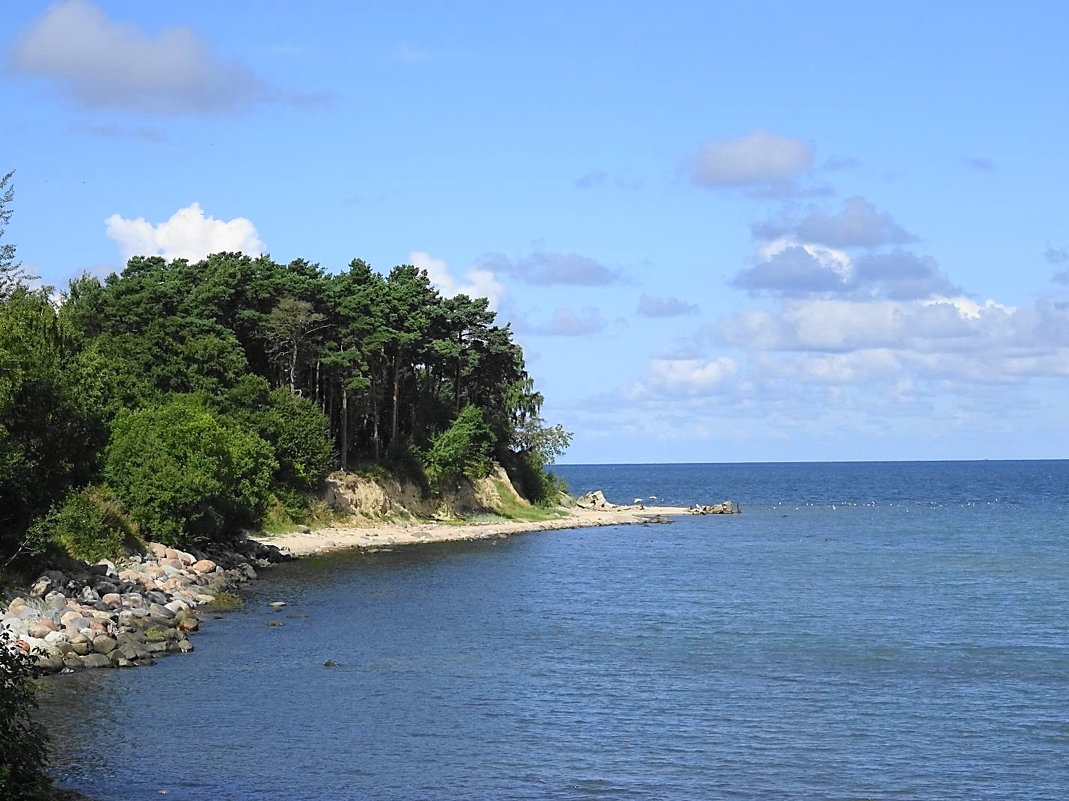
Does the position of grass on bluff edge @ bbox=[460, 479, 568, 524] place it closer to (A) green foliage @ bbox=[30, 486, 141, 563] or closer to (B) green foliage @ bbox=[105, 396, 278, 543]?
(B) green foliage @ bbox=[105, 396, 278, 543]

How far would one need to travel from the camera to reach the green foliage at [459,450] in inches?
3937

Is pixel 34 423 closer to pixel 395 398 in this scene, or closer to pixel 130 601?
pixel 130 601

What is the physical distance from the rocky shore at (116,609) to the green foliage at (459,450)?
3889cm

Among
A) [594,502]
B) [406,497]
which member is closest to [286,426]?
[406,497]

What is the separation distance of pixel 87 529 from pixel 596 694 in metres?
24.1

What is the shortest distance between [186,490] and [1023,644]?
38627 millimetres

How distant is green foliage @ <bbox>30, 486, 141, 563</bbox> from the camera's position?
44875mm

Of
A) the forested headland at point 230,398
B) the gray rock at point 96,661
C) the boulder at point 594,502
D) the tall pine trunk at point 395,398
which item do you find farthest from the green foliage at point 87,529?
the boulder at point 594,502

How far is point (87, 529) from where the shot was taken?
50.0 meters

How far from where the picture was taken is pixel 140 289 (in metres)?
88.5

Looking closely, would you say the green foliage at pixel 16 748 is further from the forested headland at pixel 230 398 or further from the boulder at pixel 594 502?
the boulder at pixel 594 502

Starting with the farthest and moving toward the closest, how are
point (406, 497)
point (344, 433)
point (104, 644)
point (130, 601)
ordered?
point (406, 497), point (344, 433), point (130, 601), point (104, 644)

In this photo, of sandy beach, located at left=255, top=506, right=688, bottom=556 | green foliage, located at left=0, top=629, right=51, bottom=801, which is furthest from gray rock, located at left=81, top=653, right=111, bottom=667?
sandy beach, located at left=255, top=506, right=688, bottom=556

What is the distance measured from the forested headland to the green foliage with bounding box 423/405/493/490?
0.16m
